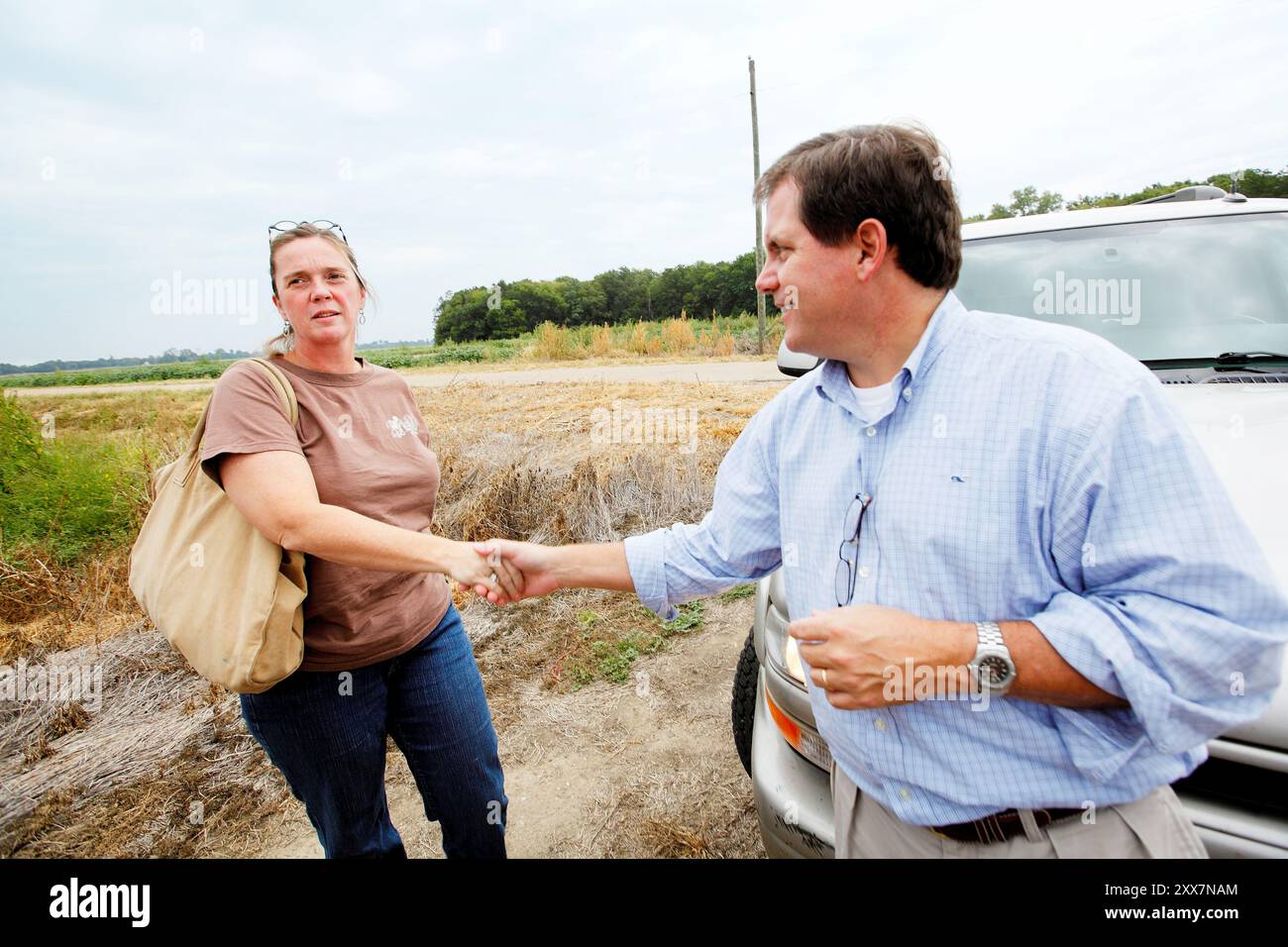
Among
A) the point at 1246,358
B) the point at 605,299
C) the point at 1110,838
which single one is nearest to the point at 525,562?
the point at 1110,838

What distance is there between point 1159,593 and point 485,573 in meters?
1.52

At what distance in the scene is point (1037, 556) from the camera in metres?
1.16

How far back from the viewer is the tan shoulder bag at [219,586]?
1.64 meters

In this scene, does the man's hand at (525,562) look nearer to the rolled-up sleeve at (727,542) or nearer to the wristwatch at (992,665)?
the rolled-up sleeve at (727,542)

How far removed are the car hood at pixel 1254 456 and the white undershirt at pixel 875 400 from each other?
733 mm

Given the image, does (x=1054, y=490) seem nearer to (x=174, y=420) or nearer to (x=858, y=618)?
(x=858, y=618)

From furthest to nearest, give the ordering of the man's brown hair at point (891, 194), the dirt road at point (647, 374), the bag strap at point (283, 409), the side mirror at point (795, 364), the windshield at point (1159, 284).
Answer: the dirt road at point (647, 374)
the side mirror at point (795, 364)
the windshield at point (1159, 284)
the bag strap at point (283, 409)
the man's brown hair at point (891, 194)

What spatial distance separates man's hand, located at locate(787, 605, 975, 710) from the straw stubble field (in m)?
1.74

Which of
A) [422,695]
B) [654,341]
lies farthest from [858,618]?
[654,341]

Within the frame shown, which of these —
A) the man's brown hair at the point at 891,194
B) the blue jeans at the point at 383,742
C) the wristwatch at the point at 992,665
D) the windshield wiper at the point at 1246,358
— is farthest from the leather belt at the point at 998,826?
the windshield wiper at the point at 1246,358

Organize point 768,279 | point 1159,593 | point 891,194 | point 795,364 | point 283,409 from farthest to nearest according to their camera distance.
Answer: point 795,364
point 283,409
point 768,279
point 891,194
point 1159,593

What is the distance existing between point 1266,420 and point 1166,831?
1671 mm

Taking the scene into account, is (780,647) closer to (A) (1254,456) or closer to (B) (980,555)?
(B) (980,555)

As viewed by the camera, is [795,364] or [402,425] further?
[795,364]
